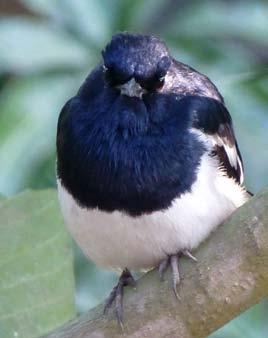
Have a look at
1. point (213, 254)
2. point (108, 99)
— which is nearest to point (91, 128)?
point (108, 99)

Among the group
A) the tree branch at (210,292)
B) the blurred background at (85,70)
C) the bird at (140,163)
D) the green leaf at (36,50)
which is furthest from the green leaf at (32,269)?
the green leaf at (36,50)

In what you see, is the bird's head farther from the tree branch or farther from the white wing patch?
the tree branch

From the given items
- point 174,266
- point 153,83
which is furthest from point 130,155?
point 174,266

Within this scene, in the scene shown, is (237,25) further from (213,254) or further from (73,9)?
(213,254)

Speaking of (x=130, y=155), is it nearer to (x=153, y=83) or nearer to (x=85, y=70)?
(x=153, y=83)

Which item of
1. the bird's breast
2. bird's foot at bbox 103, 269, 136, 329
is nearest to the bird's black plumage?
the bird's breast

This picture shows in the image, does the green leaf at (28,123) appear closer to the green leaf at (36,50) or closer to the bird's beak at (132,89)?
the green leaf at (36,50)
